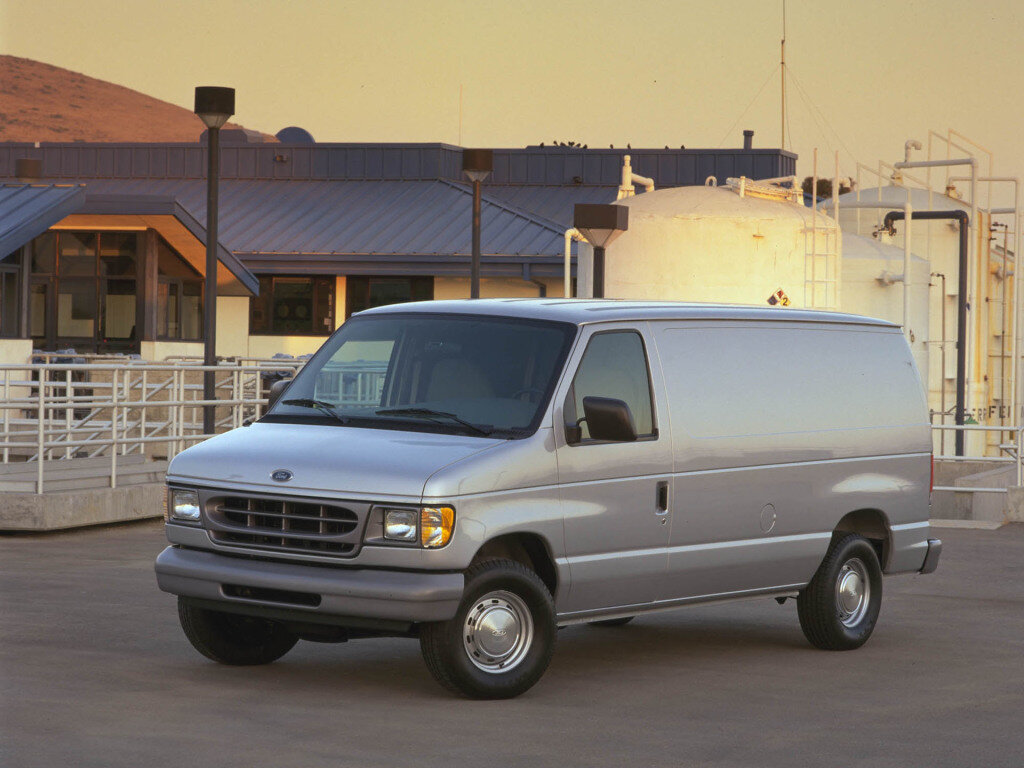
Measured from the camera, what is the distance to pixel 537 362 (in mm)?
9328

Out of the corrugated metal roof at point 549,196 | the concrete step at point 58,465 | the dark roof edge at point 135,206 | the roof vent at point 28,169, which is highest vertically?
the corrugated metal roof at point 549,196

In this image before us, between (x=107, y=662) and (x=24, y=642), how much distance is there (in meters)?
0.81

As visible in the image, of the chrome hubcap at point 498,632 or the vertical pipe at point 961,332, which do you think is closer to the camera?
the chrome hubcap at point 498,632

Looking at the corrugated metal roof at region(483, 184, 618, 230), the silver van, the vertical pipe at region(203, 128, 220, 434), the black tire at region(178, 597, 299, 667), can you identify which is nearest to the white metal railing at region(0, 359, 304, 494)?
the vertical pipe at region(203, 128, 220, 434)

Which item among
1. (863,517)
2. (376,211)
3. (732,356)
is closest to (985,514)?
(863,517)

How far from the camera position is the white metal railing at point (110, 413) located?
669 inches

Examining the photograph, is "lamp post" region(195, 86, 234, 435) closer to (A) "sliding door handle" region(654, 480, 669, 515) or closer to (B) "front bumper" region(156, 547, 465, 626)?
(A) "sliding door handle" region(654, 480, 669, 515)

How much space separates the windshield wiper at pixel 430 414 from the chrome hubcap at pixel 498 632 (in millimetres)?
846

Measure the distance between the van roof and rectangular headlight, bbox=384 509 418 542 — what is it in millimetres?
1396

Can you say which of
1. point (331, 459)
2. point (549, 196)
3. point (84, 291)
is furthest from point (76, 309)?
point (331, 459)

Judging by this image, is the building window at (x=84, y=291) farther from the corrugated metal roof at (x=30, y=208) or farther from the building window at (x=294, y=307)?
the building window at (x=294, y=307)

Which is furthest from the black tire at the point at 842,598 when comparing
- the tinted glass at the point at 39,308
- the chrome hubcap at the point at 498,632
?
the tinted glass at the point at 39,308

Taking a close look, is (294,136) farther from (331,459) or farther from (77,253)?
(331,459)

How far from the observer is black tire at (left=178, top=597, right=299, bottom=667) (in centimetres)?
935
